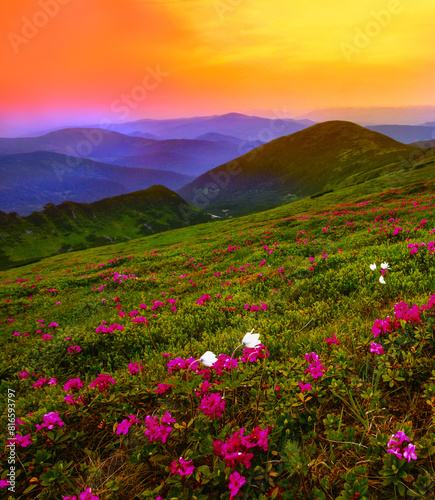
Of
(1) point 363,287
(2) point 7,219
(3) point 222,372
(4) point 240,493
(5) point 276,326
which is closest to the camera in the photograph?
(4) point 240,493

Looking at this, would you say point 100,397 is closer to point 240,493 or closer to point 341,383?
point 240,493

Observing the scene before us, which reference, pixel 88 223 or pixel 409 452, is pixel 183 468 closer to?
pixel 409 452

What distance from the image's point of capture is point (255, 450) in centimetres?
230

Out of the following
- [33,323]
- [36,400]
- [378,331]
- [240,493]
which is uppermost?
[378,331]

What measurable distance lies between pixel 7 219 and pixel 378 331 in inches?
6490

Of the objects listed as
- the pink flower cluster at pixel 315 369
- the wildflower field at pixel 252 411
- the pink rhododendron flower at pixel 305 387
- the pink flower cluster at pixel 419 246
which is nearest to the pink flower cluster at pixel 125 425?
the wildflower field at pixel 252 411

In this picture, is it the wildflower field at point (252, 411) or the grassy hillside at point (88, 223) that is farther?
the grassy hillside at point (88, 223)

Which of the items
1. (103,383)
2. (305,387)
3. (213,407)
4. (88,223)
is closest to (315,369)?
(305,387)

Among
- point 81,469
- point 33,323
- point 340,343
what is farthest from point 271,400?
point 33,323

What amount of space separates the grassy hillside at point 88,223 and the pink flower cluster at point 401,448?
12219cm

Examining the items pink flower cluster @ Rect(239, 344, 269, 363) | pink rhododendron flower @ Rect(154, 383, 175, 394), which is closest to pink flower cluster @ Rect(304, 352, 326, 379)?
pink flower cluster @ Rect(239, 344, 269, 363)

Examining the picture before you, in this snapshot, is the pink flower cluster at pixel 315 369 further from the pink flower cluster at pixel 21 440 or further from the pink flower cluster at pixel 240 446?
the pink flower cluster at pixel 21 440

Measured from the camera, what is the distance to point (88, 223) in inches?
5556

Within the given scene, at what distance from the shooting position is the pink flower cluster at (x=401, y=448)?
182 centimetres
